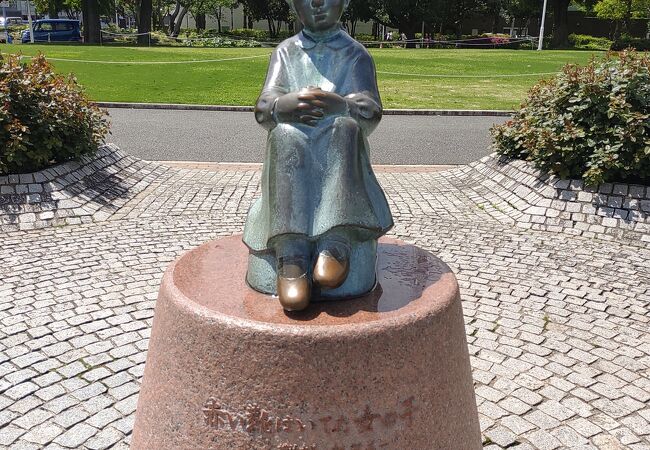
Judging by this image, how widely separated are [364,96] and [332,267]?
91cm

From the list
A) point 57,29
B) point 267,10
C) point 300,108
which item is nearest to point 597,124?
point 300,108

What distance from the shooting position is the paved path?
1144cm

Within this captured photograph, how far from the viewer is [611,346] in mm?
4672

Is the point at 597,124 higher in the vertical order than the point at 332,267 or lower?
higher

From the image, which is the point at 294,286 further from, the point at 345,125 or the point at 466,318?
the point at 466,318

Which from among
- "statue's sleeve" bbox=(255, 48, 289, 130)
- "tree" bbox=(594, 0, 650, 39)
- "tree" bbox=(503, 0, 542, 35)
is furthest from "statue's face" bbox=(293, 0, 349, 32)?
"tree" bbox=(594, 0, 650, 39)

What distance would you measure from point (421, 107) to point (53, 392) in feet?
44.9

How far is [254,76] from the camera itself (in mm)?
21547

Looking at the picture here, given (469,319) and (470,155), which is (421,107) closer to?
(470,155)

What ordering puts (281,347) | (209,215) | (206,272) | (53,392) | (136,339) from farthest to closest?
(209,215)
(136,339)
(53,392)
(206,272)
(281,347)

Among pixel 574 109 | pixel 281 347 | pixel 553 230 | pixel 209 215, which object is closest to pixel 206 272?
pixel 281 347

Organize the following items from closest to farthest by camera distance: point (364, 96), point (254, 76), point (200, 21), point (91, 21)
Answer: point (364, 96), point (254, 76), point (91, 21), point (200, 21)

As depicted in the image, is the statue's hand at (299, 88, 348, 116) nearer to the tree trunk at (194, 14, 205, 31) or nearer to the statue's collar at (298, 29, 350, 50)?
the statue's collar at (298, 29, 350, 50)

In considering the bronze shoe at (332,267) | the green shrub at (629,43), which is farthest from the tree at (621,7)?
the bronze shoe at (332,267)
